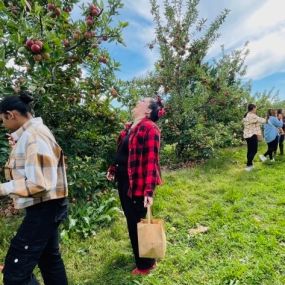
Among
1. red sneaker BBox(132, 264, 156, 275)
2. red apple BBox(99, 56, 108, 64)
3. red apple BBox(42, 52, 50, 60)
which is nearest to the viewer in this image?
red apple BBox(42, 52, 50, 60)

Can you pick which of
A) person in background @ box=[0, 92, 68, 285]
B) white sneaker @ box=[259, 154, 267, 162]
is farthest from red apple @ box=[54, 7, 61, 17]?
white sneaker @ box=[259, 154, 267, 162]

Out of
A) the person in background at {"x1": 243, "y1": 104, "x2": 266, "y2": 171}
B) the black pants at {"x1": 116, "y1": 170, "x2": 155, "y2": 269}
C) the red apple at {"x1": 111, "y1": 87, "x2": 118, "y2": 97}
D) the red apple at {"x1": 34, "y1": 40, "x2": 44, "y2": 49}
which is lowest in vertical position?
the black pants at {"x1": 116, "y1": 170, "x2": 155, "y2": 269}

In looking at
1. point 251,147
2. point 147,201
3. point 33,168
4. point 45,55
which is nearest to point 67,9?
point 45,55

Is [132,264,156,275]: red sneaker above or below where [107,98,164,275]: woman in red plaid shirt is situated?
below

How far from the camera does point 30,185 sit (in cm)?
271

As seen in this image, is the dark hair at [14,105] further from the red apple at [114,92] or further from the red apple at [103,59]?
the red apple at [114,92]

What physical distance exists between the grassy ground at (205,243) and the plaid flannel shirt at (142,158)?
107 cm

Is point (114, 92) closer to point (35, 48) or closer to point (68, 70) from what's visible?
point (68, 70)

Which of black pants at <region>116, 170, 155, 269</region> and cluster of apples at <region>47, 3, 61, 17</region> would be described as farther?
cluster of apples at <region>47, 3, 61, 17</region>

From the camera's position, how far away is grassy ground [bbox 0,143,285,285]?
4.36 m

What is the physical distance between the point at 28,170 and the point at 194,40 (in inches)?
358

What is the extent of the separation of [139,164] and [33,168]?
1561 mm

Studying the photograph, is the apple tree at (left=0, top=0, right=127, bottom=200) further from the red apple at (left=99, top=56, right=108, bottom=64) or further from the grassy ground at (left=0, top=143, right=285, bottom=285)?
the grassy ground at (left=0, top=143, right=285, bottom=285)

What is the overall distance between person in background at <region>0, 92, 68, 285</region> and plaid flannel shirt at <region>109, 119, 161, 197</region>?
1.11 m
